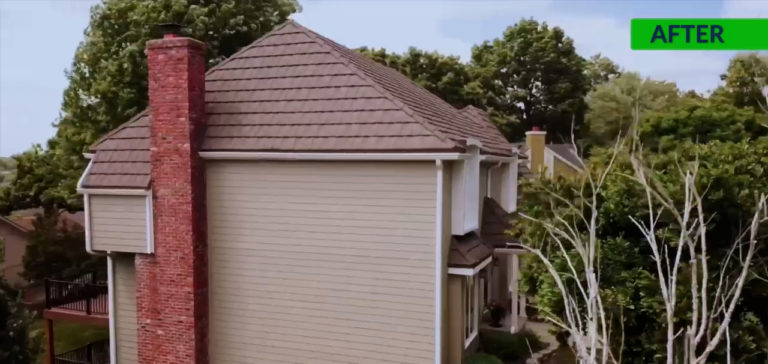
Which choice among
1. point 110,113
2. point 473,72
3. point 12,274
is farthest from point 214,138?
point 473,72

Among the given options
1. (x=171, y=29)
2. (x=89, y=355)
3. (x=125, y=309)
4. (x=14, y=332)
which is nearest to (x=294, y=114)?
(x=171, y=29)

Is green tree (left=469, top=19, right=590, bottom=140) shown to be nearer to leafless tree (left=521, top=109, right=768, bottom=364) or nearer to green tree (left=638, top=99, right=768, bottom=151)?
green tree (left=638, top=99, right=768, bottom=151)

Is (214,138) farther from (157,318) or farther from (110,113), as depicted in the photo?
(110,113)

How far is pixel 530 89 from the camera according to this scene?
1613 inches

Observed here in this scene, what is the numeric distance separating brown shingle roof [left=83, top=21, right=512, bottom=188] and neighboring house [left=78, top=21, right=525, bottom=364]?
0.03 m

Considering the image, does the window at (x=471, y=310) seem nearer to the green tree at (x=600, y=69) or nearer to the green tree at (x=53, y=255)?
the green tree at (x=53, y=255)

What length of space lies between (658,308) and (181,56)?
29.8 ft

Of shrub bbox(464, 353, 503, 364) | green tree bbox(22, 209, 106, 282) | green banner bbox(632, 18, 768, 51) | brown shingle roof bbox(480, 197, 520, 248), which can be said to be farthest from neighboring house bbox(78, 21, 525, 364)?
green tree bbox(22, 209, 106, 282)

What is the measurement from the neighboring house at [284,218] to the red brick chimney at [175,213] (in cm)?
3

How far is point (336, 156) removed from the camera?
9.37 m

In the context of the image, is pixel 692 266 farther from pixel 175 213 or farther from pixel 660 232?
pixel 175 213

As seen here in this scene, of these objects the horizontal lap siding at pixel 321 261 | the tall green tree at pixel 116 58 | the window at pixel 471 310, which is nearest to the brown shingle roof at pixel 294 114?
the horizontal lap siding at pixel 321 261

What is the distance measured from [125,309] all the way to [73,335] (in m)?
6.37

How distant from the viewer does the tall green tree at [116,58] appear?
17656mm
